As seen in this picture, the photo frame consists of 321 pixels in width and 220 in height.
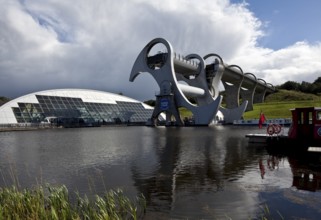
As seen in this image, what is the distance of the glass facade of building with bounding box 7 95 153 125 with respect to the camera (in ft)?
216

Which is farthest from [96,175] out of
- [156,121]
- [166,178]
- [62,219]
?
[156,121]

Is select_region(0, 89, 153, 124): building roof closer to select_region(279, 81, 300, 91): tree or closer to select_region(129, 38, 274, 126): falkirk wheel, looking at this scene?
select_region(129, 38, 274, 126): falkirk wheel

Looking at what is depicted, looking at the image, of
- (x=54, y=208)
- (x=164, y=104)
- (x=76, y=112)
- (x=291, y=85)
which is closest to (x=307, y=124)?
(x=54, y=208)

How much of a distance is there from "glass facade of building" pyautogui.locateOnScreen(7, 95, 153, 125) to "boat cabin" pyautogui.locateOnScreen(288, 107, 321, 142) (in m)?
56.2

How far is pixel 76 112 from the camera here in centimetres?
7519

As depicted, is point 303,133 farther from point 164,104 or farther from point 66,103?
point 66,103

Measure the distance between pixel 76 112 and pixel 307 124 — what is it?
2447 inches

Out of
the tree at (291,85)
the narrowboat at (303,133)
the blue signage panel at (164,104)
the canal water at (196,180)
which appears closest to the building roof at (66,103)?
the blue signage panel at (164,104)

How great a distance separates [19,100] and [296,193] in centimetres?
6591

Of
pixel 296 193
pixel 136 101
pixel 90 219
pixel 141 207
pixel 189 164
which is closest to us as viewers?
pixel 90 219

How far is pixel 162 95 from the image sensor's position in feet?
228

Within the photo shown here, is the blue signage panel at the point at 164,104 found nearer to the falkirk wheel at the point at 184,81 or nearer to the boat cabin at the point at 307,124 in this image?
the falkirk wheel at the point at 184,81

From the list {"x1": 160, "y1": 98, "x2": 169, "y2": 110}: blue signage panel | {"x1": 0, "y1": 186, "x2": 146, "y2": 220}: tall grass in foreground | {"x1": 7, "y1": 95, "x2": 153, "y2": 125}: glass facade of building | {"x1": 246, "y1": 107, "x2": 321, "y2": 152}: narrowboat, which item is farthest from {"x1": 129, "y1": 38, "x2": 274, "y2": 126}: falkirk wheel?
{"x1": 0, "y1": 186, "x2": 146, "y2": 220}: tall grass in foreground

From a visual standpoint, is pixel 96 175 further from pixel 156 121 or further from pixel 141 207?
pixel 156 121
